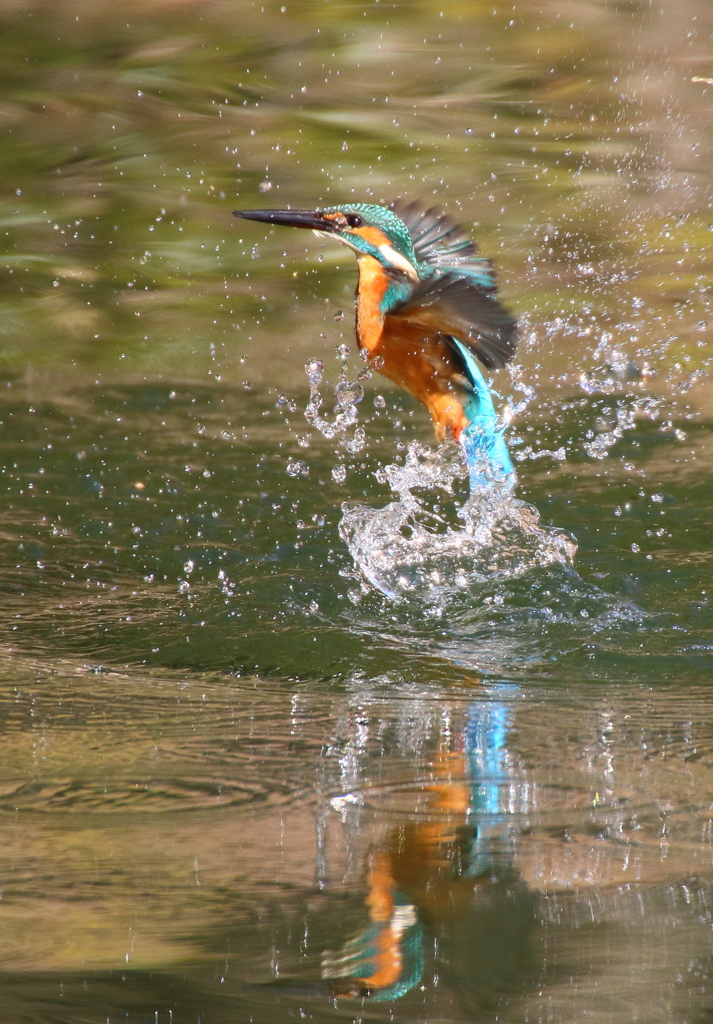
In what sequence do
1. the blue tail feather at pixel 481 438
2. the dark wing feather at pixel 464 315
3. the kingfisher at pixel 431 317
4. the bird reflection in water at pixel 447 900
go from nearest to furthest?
the bird reflection in water at pixel 447 900, the dark wing feather at pixel 464 315, the kingfisher at pixel 431 317, the blue tail feather at pixel 481 438

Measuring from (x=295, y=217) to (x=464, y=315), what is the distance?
15.7 inches

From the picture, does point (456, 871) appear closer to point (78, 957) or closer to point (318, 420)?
point (78, 957)

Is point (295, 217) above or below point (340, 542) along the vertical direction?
above

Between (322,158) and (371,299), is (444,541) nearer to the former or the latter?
(371,299)

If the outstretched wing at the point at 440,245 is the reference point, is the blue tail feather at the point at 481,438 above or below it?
below

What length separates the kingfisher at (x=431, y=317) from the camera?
2.21 m

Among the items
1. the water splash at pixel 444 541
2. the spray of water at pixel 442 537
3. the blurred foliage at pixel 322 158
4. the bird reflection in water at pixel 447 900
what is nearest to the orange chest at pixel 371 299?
the spray of water at pixel 442 537

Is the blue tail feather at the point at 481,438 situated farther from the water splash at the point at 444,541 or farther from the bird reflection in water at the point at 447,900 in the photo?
the bird reflection in water at the point at 447,900

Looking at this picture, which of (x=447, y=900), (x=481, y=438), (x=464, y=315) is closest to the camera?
(x=447, y=900)

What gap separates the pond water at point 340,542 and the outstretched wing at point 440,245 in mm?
425

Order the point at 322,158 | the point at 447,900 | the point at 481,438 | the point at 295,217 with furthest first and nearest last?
the point at 322,158, the point at 481,438, the point at 295,217, the point at 447,900

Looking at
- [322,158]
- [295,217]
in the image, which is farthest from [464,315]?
[322,158]

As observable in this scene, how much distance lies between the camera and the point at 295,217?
2.32 m

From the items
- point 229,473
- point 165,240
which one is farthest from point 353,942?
point 165,240
